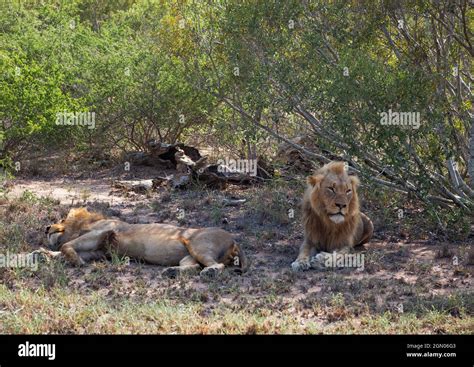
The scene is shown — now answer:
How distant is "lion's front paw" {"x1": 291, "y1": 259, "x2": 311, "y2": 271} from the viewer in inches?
305

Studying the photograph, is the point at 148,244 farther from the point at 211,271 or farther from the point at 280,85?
the point at 280,85

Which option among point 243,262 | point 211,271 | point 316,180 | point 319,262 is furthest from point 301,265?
point 211,271

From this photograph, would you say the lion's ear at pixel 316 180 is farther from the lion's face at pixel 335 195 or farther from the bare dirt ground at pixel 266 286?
the bare dirt ground at pixel 266 286

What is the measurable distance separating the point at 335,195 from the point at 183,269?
1.82 meters

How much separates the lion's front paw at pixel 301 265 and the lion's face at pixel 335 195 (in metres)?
0.54

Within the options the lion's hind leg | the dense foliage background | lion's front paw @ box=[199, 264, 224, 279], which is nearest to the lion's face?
the dense foliage background

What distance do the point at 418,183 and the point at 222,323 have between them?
4077mm

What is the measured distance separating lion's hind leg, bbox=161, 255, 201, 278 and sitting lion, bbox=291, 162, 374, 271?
3.46 feet

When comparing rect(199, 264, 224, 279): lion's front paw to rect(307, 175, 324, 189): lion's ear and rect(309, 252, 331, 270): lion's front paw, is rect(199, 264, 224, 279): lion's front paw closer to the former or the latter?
rect(309, 252, 331, 270): lion's front paw

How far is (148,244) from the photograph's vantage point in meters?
7.82

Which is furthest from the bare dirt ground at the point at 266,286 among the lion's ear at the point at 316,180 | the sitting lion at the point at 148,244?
the lion's ear at the point at 316,180

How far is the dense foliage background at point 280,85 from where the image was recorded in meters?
8.95

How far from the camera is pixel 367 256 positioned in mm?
8180

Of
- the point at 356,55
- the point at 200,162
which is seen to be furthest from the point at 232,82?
the point at 356,55
